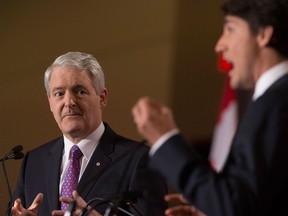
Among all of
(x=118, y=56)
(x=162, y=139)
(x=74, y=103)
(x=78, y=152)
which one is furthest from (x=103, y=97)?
(x=162, y=139)

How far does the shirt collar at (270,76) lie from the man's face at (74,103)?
47.3 inches

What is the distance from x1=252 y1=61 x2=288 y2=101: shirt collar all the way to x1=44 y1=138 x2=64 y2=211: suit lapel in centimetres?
124

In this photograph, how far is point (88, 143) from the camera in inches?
107

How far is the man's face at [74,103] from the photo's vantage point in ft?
8.91

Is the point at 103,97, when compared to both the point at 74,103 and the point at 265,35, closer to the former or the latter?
the point at 74,103

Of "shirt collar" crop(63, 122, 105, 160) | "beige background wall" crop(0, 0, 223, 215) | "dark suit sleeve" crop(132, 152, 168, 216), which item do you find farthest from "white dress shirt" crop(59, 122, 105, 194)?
"beige background wall" crop(0, 0, 223, 215)

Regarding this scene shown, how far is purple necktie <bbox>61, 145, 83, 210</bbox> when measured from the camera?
2629 millimetres

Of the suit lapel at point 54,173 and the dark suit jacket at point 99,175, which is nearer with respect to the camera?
the dark suit jacket at point 99,175

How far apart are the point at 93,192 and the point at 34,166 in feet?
1.40

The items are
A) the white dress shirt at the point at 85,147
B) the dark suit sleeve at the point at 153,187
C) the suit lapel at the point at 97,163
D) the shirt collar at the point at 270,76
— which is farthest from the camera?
the white dress shirt at the point at 85,147

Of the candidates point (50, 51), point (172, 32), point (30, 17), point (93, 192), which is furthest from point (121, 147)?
point (30, 17)

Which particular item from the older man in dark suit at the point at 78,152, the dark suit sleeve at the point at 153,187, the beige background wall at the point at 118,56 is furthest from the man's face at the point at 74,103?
the beige background wall at the point at 118,56

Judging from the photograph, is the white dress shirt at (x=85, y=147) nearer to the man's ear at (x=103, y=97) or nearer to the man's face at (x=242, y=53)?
the man's ear at (x=103, y=97)

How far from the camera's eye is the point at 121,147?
2.74 meters
